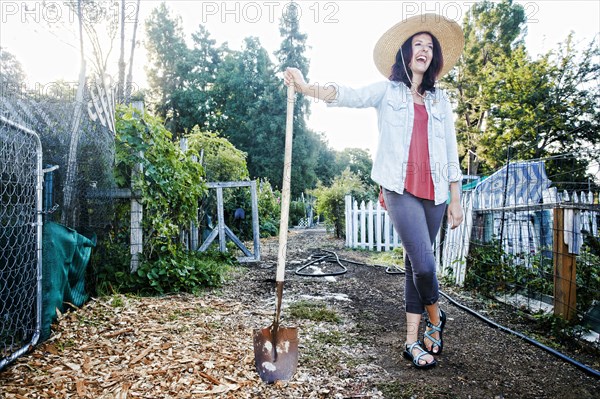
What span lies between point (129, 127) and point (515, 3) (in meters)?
19.9

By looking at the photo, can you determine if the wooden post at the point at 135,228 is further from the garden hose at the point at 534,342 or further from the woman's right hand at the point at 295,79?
the garden hose at the point at 534,342

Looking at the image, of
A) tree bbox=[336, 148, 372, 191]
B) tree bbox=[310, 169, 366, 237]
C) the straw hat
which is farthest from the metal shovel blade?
tree bbox=[336, 148, 372, 191]

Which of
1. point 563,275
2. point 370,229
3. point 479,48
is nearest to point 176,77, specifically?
point 479,48

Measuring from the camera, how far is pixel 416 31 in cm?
213

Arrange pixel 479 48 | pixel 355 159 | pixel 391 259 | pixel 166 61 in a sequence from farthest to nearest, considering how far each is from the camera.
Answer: pixel 355 159, pixel 166 61, pixel 479 48, pixel 391 259

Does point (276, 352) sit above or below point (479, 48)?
below

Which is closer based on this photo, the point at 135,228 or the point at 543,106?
the point at 135,228

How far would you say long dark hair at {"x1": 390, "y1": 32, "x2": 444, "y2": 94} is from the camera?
2119 mm

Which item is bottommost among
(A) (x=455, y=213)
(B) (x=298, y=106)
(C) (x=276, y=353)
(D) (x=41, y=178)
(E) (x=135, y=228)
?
(C) (x=276, y=353)

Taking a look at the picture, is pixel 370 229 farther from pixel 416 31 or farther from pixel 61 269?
pixel 61 269

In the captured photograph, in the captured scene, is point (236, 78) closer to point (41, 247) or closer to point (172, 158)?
point (172, 158)

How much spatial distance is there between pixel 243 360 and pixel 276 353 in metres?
0.26

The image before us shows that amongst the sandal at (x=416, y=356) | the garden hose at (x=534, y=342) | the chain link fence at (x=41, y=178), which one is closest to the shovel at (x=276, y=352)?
the sandal at (x=416, y=356)

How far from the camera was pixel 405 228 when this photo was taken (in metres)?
1.94
